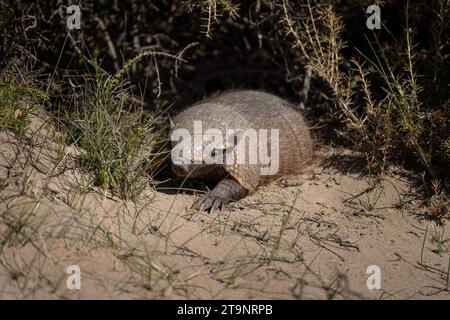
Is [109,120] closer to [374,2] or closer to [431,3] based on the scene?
[374,2]

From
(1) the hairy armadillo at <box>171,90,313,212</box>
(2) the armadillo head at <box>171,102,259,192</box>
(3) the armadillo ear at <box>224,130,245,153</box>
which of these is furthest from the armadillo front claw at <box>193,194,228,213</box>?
(3) the armadillo ear at <box>224,130,245,153</box>

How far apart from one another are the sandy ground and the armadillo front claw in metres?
0.07

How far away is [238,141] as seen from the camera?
439cm

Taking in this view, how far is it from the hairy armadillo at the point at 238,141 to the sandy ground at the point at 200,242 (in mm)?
148

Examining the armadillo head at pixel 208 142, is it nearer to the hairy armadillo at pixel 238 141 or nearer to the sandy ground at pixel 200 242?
the hairy armadillo at pixel 238 141

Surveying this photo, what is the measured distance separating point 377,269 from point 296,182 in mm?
1412

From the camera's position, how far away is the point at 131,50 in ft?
17.6

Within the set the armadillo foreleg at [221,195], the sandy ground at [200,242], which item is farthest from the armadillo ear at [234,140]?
the sandy ground at [200,242]

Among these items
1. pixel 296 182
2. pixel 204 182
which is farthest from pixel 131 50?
pixel 296 182

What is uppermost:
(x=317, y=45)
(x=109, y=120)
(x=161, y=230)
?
(x=317, y=45)

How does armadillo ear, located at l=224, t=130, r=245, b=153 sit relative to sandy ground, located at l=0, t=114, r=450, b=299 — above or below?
above

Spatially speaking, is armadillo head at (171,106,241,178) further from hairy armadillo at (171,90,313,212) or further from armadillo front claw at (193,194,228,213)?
armadillo front claw at (193,194,228,213)

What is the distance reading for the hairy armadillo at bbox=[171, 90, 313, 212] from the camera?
4180mm

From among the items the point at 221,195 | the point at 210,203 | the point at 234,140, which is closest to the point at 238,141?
the point at 234,140
